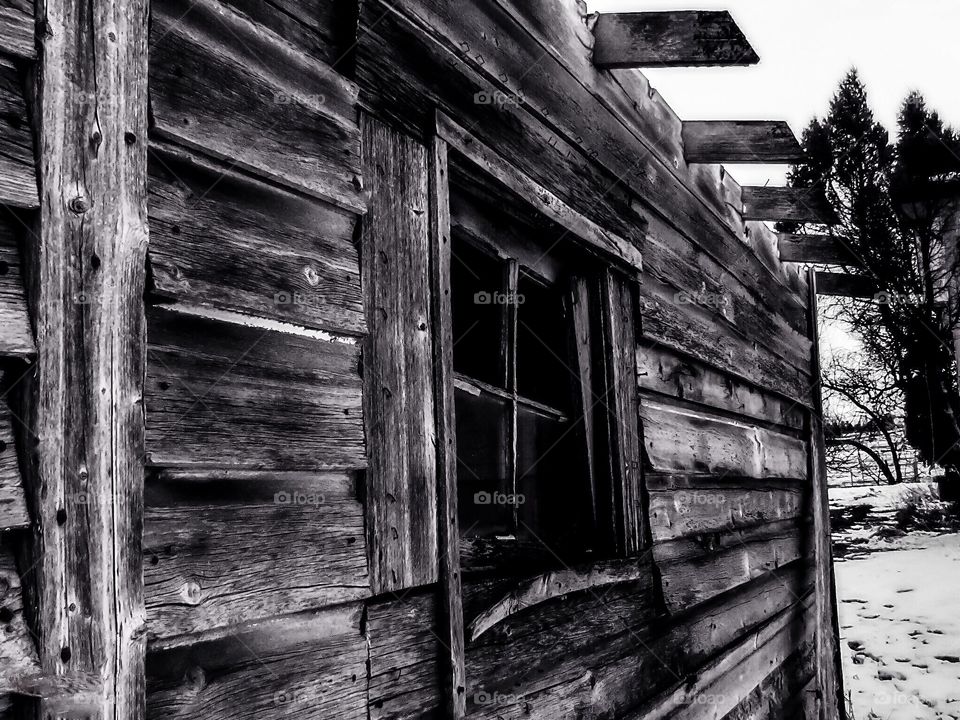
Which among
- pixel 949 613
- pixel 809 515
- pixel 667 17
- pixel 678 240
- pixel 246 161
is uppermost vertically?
pixel 667 17

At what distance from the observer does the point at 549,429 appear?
248cm

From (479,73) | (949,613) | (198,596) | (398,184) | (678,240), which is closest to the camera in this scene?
(198,596)

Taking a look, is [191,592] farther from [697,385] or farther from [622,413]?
[697,385]

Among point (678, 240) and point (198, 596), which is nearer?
point (198, 596)

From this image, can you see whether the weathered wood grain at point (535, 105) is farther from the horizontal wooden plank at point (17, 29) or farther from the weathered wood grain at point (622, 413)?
the horizontal wooden plank at point (17, 29)

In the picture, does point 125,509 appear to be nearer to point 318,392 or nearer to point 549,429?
point 318,392

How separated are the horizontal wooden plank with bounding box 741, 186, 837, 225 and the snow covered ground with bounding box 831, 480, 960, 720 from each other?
463cm

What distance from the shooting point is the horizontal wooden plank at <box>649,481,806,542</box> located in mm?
2770

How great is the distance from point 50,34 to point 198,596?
2.83 ft

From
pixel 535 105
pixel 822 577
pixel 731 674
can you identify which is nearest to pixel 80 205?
pixel 535 105

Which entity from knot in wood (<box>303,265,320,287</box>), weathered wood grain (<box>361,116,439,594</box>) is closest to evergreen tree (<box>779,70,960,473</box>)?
weathered wood grain (<box>361,116,439,594</box>)

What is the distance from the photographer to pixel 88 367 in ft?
3.51

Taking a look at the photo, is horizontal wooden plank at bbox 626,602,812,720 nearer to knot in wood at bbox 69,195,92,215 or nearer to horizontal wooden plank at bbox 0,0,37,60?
knot in wood at bbox 69,195,92,215

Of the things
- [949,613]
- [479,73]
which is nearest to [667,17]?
[479,73]
